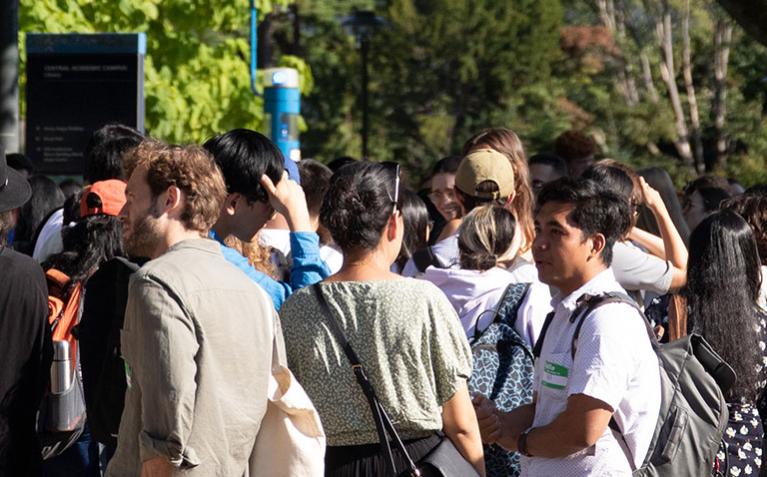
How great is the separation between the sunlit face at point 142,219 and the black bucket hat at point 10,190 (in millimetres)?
896

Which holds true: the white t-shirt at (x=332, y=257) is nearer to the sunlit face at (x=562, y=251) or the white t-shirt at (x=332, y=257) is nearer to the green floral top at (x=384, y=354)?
the sunlit face at (x=562, y=251)

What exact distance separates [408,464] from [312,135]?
42.1 metres

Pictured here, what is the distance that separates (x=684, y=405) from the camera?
14.6ft

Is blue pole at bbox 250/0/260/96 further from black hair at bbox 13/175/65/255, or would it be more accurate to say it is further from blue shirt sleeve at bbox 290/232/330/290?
blue shirt sleeve at bbox 290/232/330/290

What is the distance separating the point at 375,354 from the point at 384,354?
0.09ft

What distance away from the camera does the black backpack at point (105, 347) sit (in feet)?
13.5

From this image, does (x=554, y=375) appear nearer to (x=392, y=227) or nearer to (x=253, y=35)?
(x=392, y=227)

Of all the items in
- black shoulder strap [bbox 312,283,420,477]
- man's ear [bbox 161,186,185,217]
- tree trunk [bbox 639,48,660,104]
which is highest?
tree trunk [bbox 639,48,660,104]

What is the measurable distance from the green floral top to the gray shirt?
0.33 meters

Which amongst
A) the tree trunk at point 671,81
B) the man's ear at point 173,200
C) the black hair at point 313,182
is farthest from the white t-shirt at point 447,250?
the tree trunk at point 671,81

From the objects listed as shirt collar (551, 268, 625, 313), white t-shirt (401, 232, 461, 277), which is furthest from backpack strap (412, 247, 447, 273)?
shirt collar (551, 268, 625, 313)

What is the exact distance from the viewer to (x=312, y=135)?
45.8 m

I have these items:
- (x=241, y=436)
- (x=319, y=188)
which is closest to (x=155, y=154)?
(x=241, y=436)

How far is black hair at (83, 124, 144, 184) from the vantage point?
6102 mm
